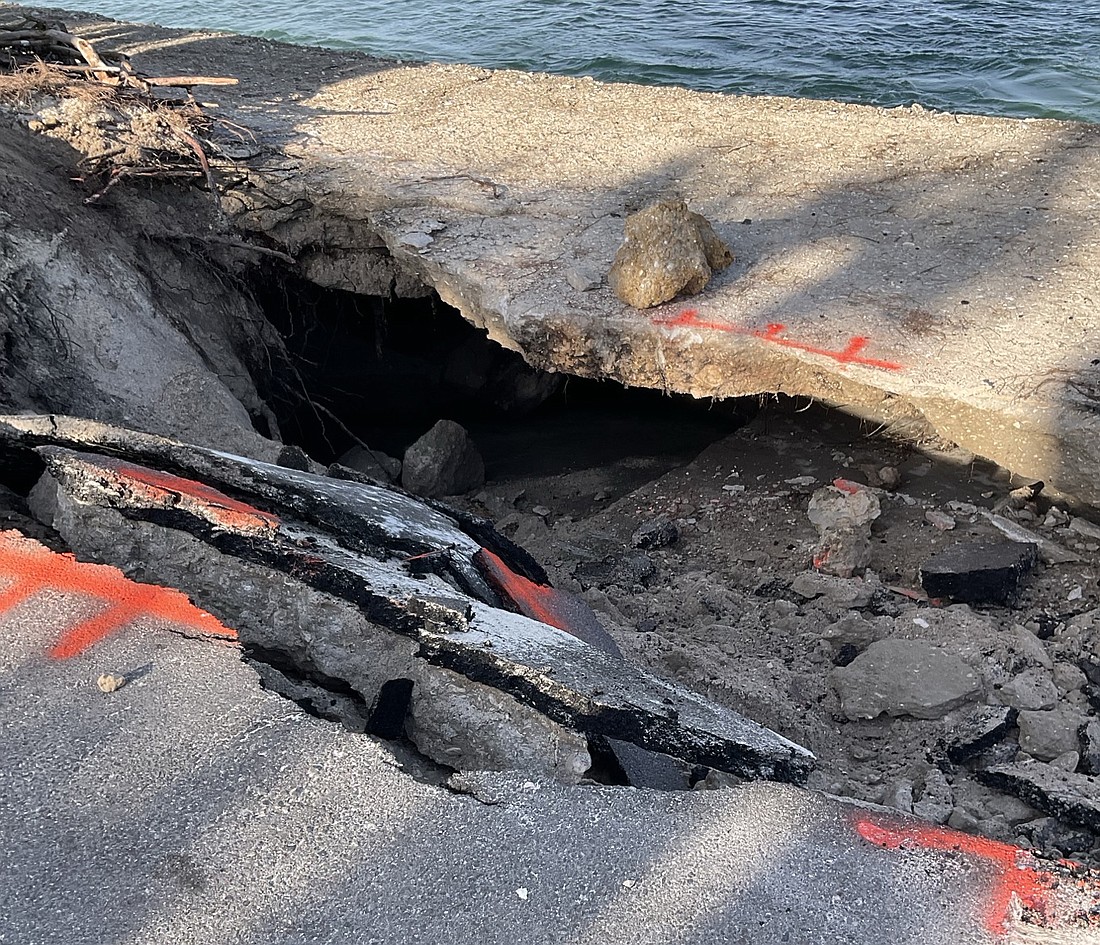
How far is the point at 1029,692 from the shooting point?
11.3 ft

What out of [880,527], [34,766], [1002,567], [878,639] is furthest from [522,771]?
[880,527]

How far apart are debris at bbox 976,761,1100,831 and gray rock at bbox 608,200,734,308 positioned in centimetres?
248

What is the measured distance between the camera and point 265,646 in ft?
8.88

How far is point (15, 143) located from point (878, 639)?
5314mm

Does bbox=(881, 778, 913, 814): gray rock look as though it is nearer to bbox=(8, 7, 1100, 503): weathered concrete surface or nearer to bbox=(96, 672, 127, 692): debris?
bbox=(8, 7, 1100, 503): weathered concrete surface

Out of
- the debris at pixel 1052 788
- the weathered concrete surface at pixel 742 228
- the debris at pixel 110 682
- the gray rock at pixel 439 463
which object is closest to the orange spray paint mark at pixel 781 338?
the weathered concrete surface at pixel 742 228

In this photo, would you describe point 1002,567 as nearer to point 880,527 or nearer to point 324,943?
point 880,527

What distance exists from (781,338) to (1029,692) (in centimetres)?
180

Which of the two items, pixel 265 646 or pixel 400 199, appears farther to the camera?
pixel 400 199

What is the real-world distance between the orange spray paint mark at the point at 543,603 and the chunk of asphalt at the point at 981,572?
4.92ft

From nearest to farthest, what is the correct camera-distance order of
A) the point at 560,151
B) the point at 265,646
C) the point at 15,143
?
the point at 265,646
the point at 15,143
the point at 560,151

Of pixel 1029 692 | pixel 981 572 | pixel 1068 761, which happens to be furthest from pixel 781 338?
pixel 1068 761

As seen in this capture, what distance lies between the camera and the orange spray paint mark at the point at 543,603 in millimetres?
3529

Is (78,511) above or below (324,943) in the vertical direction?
above
